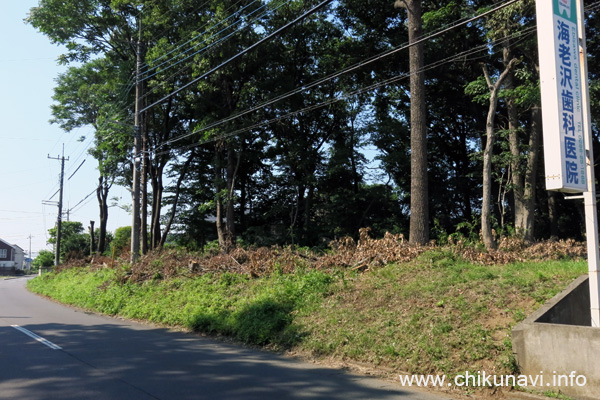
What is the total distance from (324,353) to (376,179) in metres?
21.1

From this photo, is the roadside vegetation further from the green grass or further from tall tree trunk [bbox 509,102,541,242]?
tall tree trunk [bbox 509,102,541,242]

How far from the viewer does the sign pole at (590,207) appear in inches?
286

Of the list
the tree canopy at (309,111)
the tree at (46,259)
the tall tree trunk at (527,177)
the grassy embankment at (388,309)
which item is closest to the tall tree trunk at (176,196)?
the tree canopy at (309,111)

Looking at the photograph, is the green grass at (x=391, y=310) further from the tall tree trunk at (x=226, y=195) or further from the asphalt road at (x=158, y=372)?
the tall tree trunk at (x=226, y=195)

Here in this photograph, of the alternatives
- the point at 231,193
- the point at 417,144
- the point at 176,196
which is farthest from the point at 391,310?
the point at 176,196

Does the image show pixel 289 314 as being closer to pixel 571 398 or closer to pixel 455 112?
pixel 571 398

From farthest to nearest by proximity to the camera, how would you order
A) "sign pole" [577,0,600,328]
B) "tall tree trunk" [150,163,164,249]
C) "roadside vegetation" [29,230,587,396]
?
"tall tree trunk" [150,163,164,249]
"roadside vegetation" [29,230,587,396]
"sign pole" [577,0,600,328]

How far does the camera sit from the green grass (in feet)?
27.3

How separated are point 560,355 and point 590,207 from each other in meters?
2.45

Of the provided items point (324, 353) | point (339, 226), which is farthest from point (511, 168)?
point (324, 353)

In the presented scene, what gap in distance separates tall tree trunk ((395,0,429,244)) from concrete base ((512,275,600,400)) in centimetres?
757

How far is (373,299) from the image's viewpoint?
11.2m

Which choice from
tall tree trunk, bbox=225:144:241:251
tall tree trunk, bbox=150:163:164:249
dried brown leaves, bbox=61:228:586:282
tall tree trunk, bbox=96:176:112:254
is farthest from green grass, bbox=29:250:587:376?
tall tree trunk, bbox=96:176:112:254

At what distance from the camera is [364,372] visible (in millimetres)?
8484
